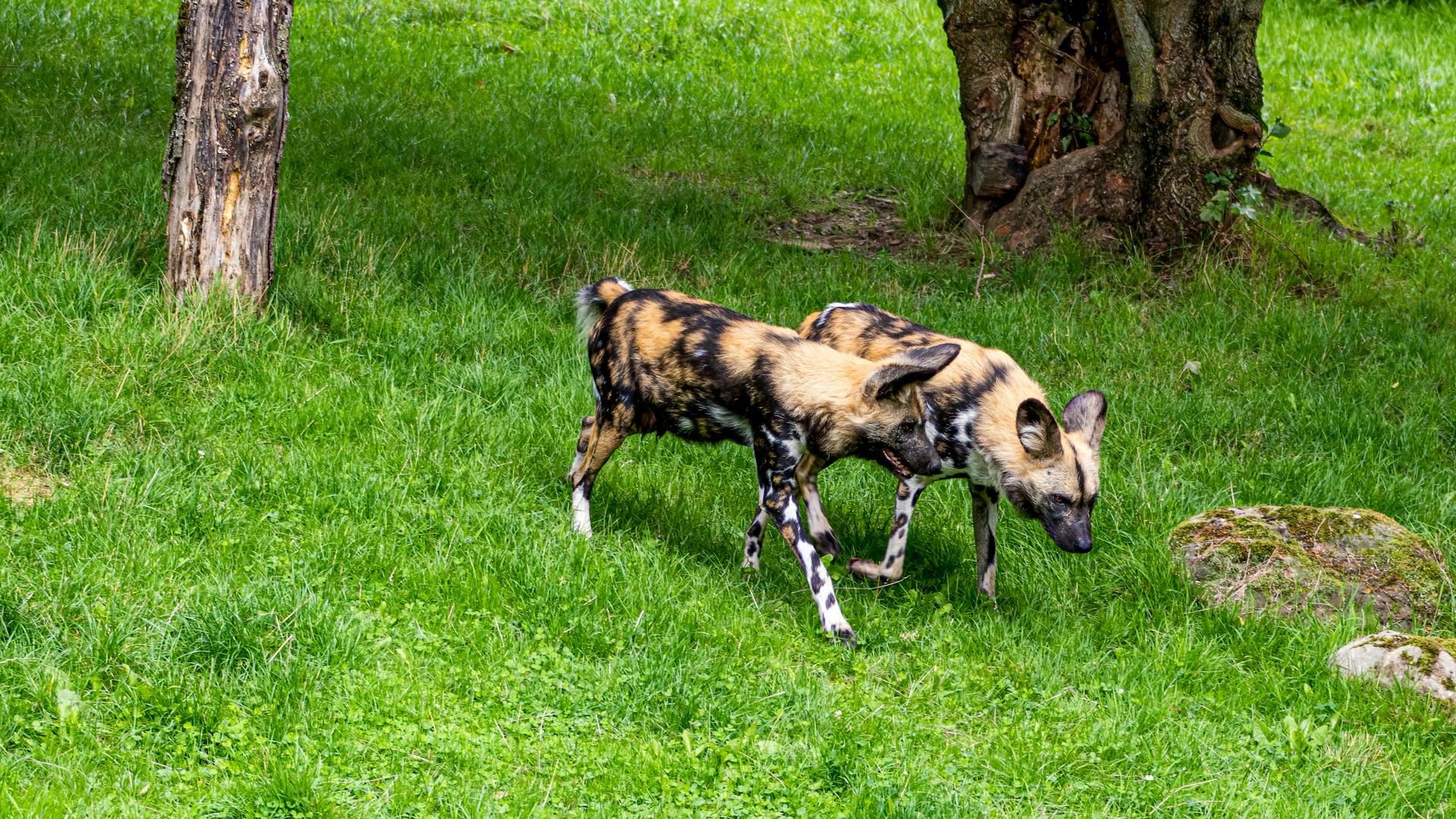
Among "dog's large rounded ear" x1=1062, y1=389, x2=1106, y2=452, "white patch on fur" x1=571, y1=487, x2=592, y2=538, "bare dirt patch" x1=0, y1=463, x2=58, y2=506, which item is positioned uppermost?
"dog's large rounded ear" x1=1062, y1=389, x2=1106, y2=452

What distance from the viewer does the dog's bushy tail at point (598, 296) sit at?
19.9 ft

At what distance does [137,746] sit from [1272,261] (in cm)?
774

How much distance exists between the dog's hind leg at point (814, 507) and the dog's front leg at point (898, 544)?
0.46ft

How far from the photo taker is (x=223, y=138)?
6531 mm

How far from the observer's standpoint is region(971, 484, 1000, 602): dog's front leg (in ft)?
18.3

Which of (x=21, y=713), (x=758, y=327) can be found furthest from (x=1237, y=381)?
(x=21, y=713)

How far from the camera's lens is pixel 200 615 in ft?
14.1

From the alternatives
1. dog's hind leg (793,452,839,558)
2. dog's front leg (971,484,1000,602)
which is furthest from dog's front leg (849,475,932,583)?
dog's front leg (971,484,1000,602)

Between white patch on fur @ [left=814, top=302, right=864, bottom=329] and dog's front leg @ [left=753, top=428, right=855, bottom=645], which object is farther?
white patch on fur @ [left=814, top=302, right=864, bottom=329]

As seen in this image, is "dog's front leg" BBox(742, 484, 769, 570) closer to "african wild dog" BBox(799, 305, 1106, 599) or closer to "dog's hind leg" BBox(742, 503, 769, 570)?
"dog's hind leg" BBox(742, 503, 769, 570)

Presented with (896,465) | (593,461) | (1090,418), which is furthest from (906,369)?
(593,461)

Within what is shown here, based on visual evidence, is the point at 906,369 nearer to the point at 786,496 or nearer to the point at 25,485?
the point at 786,496

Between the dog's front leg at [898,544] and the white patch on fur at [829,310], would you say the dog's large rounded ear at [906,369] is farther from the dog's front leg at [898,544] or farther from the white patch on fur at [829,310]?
the white patch on fur at [829,310]

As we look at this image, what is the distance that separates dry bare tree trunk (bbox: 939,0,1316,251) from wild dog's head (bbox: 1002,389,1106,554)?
4.19 meters
